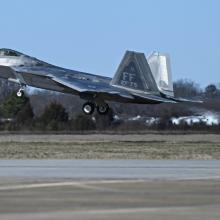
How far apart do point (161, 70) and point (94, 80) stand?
284 inches

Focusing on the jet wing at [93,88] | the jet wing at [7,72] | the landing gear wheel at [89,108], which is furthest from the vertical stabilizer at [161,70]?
the jet wing at [7,72]

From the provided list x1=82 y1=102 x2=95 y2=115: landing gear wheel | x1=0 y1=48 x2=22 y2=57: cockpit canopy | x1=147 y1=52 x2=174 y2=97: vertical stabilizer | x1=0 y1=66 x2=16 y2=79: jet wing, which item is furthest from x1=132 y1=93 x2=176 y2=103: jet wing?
x1=0 y1=48 x2=22 y2=57: cockpit canopy

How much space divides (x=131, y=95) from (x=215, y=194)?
39.8 m

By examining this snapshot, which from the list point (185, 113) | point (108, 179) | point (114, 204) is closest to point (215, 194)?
point (114, 204)

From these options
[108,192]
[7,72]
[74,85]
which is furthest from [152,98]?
[108,192]

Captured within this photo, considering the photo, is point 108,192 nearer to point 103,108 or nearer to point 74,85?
point 74,85

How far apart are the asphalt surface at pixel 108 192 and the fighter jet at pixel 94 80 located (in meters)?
29.7

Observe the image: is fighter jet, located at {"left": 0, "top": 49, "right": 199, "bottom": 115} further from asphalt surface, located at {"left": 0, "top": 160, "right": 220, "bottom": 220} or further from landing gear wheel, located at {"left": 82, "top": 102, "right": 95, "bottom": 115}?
asphalt surface, located at {"left": 0, "top": 160, "right": 220, "bottom": 220}

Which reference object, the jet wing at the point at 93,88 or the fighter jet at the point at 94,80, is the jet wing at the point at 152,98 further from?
the jet wing at the point at 93,88

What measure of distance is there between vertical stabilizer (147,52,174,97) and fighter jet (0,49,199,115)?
0.91 metres

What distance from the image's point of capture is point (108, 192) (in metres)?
18.0

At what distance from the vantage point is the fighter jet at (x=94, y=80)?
55969mm

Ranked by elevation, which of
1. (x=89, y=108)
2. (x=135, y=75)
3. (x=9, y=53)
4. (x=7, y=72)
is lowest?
(x=89, y=108)

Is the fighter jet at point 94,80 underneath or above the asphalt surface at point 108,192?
above
